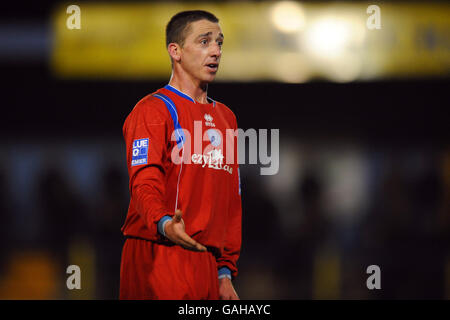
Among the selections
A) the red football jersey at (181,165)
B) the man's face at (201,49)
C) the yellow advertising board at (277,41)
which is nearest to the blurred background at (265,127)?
the yellow advertising board at (277,41)

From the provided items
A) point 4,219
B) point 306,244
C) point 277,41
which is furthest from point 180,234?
point 4,219

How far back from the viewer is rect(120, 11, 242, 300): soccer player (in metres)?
2.86

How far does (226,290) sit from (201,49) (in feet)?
3.91

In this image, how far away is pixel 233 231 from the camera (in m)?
3.20

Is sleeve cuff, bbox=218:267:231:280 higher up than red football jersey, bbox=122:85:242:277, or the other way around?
red football jersey, bbox=122:85:242:277

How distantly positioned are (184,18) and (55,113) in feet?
25.7

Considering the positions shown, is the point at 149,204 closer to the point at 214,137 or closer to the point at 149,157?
the point at 149,157

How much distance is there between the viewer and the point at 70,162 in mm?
11039

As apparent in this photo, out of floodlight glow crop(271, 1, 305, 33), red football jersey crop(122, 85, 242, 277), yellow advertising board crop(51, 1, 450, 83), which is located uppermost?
floodlight glow crop(271, 1, 305, 33)

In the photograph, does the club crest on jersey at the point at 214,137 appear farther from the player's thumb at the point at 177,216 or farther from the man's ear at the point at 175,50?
the player's thumb at the point at 177,216

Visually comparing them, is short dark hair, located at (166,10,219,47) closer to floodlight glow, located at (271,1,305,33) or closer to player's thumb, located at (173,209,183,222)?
player's thumb, located at (173,209,183,222)

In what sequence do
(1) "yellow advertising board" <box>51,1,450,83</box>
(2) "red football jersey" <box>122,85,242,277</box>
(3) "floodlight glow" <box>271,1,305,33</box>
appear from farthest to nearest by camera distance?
(3) "floodlight glow" <box>271,1,305,33</box> < (1) "yellow advertising board" <box>51,1,450,83</box> < (2) "red football jersey" <box>122,85,242,277</box>

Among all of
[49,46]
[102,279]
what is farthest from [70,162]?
[102,279]

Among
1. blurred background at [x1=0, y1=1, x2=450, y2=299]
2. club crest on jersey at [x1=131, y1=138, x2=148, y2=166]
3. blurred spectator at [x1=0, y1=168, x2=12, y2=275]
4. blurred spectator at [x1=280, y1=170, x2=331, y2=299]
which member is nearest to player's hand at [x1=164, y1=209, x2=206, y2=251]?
club crest on jersey at [x1=131, y1=138, x2=148, y2=166]
